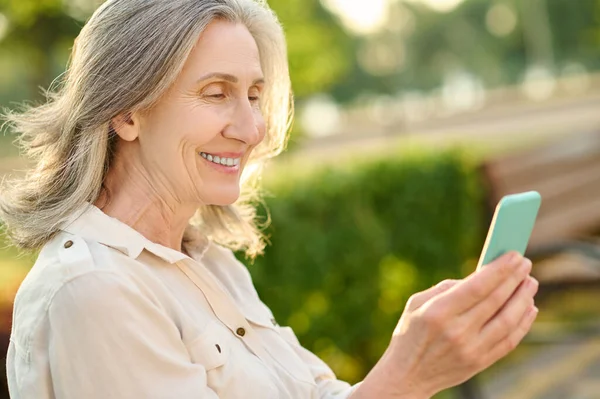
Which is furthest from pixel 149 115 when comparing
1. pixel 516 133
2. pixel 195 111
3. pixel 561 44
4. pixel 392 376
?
pixel 561 44

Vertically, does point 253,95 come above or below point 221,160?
above

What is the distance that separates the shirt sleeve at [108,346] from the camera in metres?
1.79

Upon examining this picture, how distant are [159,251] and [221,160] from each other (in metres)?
0.25

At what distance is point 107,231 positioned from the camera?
1.99 metres

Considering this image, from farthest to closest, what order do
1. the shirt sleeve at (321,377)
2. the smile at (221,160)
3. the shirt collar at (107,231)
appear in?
the shirt sleeve at (321,377)
the smile at (221,160)
the shirt collar at (107,231)

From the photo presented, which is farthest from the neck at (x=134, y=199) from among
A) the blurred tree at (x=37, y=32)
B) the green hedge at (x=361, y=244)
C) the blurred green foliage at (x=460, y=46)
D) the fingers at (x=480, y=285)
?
the blurred green foliage at (x=460, y=46)

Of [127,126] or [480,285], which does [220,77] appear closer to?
[127,126]

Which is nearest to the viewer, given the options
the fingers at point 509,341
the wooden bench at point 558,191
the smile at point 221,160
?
the fingers at point 509,341

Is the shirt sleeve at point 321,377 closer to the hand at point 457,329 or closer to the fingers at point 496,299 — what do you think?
the hand at point 457,329

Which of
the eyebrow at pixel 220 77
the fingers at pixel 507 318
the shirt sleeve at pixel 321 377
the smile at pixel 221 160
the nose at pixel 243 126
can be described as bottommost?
the shirt sleeve at pixel 321 377

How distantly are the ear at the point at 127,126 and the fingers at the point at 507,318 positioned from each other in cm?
87

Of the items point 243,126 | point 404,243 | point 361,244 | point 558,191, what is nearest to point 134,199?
point 243,126

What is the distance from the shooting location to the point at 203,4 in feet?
6.74

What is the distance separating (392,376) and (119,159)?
0.79 m
